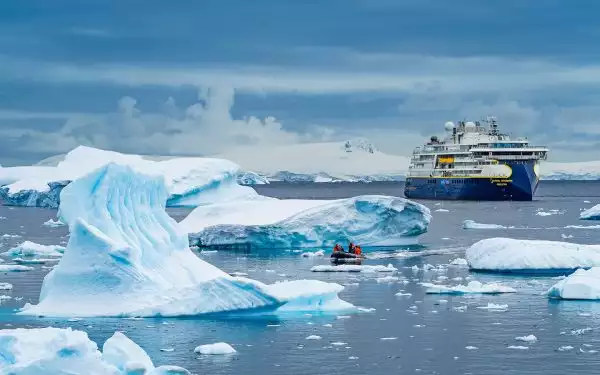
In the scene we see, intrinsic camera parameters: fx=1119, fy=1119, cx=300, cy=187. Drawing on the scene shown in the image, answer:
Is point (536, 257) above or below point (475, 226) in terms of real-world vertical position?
below

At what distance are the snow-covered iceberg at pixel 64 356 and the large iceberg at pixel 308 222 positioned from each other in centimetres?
2110

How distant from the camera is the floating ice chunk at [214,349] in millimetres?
17734

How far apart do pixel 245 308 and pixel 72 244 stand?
3.57m

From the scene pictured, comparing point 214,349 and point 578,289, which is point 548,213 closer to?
point 578,289

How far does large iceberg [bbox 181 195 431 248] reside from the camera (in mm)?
36406

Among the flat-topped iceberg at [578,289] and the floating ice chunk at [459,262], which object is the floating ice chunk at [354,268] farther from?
the flat-topped iceberg at [578,289]

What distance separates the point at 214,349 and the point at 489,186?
6912 cm

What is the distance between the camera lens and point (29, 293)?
2489 centimetres

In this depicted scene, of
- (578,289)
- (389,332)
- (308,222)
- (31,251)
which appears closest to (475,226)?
(308,222)

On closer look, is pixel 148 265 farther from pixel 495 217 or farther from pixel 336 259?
pixel 495 217

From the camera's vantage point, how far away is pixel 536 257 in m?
28.2

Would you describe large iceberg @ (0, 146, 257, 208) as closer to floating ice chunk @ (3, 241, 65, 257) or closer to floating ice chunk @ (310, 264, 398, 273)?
floating ice chunk @ (3, 241, 65, 257)

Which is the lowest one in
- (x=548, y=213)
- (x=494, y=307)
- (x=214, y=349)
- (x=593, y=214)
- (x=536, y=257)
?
(x=214, y=349)

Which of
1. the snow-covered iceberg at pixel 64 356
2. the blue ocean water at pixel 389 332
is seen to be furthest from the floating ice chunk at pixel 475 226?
the snow-covered iceberg at pixel 64 356
